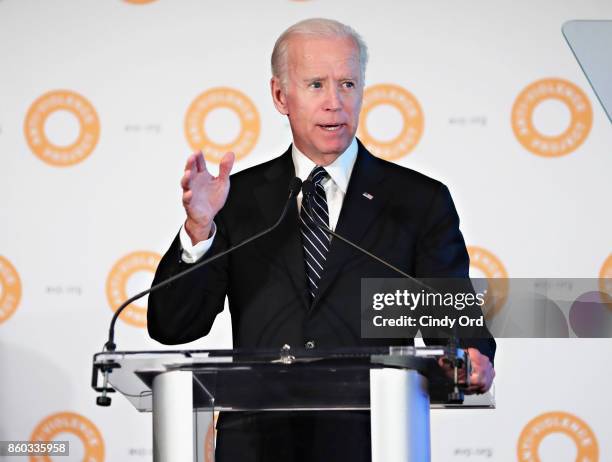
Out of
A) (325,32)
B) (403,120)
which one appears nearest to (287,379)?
(325,32)

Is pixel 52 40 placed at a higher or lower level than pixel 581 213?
higher

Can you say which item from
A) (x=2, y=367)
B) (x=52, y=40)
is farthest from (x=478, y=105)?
(x=2, y=367)

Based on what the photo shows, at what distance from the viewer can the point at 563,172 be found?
401cm

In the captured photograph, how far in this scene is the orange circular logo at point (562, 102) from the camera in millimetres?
→ 4023

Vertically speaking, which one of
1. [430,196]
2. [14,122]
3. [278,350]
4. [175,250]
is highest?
[14,122]

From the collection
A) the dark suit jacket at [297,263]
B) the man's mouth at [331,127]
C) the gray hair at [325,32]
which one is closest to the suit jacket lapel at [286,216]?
the dark suit jacket at [297,263]

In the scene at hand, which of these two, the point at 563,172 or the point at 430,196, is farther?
the point at 563,172

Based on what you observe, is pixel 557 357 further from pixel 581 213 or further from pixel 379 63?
pixel 379 63

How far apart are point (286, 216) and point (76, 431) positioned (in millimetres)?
1522

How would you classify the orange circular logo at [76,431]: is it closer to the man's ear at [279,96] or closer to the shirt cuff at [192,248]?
the man's ear at [279,96]

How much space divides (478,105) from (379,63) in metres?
0.40

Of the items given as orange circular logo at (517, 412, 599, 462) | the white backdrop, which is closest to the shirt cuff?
the white backdrop

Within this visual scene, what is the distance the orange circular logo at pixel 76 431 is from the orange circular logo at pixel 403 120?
1.47 m

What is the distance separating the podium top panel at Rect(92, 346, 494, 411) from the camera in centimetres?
216
